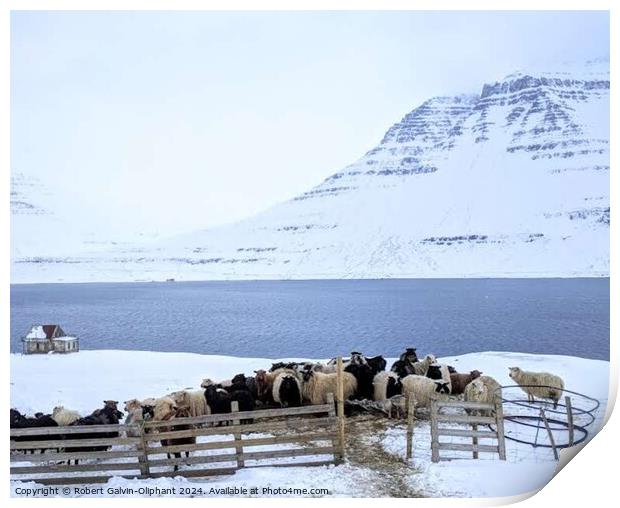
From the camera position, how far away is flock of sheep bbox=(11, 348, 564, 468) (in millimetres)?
8859

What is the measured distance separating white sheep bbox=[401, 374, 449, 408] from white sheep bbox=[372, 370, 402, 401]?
136 mm

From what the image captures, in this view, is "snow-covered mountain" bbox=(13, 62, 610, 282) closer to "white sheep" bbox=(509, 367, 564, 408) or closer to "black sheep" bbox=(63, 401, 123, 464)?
"black sheep" bbox=(63, 401, 123, 464)

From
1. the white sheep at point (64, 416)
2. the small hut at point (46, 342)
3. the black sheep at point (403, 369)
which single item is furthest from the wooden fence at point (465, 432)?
the small hut at point (46, 342)

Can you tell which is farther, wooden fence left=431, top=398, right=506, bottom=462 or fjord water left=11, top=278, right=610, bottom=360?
fjord water left=11, top=278, right=610, bottom=360

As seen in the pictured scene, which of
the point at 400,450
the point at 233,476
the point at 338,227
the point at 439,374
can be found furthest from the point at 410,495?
the point at 338,227

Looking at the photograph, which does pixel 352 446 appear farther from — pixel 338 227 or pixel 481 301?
pixel 338 227

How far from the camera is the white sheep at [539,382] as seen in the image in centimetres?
1089

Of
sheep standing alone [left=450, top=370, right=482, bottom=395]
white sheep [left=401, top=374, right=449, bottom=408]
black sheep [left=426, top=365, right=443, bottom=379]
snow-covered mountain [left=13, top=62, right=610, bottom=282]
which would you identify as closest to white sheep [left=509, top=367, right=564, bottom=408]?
sheep standing alone [left=450, top=370, right=482, bottom=395]

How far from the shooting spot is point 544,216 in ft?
385

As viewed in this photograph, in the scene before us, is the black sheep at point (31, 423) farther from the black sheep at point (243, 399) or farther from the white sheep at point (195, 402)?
the black sheep at point (243, 399)

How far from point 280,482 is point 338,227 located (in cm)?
14183

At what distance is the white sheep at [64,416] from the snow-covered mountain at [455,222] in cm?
5702

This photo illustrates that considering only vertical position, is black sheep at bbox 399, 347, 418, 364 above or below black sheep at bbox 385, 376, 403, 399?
above

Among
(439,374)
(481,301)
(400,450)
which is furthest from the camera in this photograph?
(481,301)
